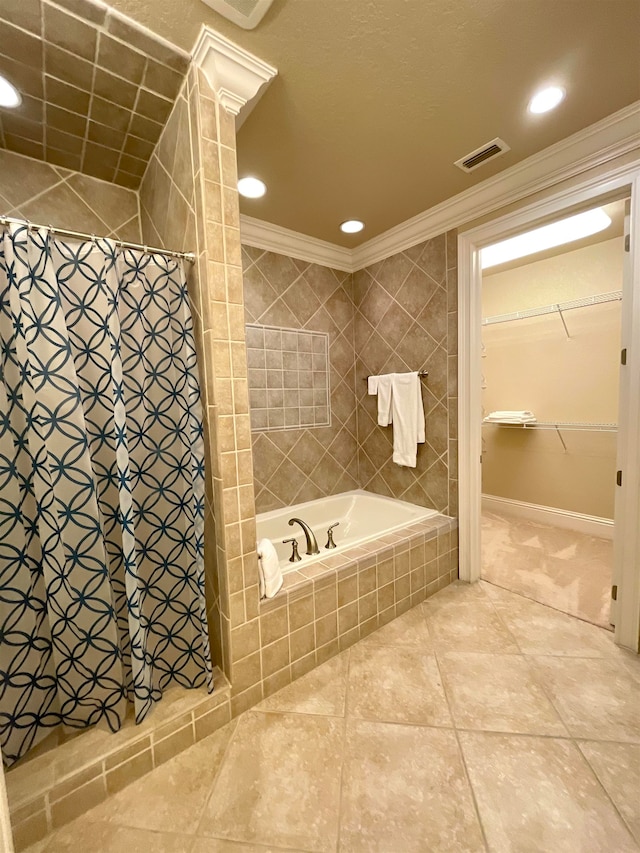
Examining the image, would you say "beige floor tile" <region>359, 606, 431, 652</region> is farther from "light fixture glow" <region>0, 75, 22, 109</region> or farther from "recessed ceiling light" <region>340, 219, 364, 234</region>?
"light fixture glow" <region>0, 75, 22, 109</region>

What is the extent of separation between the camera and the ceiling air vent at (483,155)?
1.56m

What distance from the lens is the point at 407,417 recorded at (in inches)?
94.3

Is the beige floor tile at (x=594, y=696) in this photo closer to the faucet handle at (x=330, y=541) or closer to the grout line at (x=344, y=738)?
the grout line at (x=344, y=738)

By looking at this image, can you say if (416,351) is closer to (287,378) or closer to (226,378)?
(287,378)

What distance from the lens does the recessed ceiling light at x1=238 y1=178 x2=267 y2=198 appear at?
5.74 ft

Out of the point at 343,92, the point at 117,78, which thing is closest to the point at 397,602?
the point at 343,92

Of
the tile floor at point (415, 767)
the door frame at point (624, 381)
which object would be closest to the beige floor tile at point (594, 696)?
the tile floor at point (415, 767)

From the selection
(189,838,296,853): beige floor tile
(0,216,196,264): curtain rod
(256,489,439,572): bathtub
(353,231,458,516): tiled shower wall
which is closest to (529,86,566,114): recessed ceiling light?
(353,231,458,516): tiled shower wall

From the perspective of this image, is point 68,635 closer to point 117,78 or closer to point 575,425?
point 117,78

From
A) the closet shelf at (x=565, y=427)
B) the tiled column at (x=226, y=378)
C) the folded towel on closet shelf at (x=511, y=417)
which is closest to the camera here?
the tiled column at (x=226, y=378)

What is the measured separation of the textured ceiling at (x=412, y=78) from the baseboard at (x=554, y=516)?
9.34 ft

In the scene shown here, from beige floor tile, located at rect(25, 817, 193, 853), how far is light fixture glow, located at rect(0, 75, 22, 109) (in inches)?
93.6

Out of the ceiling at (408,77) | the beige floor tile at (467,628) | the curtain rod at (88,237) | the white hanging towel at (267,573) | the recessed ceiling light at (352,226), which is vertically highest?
the recessed ceiling light at (352,226)

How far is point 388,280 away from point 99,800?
9.69 ft
